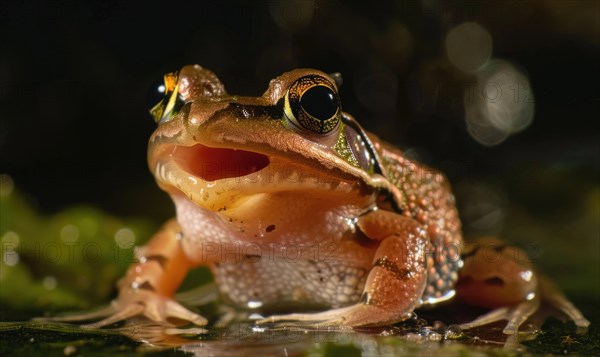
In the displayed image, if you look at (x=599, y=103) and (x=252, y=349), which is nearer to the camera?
(x=252, y=349)

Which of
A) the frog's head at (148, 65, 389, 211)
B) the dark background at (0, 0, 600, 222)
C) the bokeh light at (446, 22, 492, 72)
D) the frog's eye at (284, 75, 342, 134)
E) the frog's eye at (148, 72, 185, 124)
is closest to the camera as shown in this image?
the frog's head at (148, 65, 389, 211)

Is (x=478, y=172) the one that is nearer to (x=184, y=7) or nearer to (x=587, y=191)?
(x=587, y=191)

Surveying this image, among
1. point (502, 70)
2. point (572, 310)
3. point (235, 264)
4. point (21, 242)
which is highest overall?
point (502, 70)

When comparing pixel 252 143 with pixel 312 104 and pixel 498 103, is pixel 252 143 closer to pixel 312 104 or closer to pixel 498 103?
pixel 312 104

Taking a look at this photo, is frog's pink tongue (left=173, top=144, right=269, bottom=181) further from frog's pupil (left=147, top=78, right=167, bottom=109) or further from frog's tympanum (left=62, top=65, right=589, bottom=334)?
frog's pupil (left=147, top=78, right=167, bottom=109)

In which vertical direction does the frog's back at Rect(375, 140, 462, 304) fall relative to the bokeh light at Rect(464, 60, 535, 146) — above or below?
below

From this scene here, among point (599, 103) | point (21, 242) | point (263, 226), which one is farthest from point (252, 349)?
point (599, 103)

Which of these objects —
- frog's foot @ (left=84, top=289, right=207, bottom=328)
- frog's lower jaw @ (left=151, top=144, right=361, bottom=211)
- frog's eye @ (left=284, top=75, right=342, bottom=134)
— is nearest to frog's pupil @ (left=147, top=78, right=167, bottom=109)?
frog's lower jaw @ (left=151, top=144, right=361, bottom=211)
